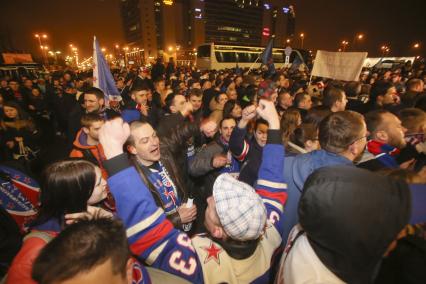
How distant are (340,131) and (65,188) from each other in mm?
2589

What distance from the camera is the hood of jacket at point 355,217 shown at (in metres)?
1.09

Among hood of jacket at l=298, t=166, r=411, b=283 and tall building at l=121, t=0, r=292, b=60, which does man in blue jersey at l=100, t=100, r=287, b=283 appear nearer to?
hood of jacket at l=298, t=166, r=411, b=283

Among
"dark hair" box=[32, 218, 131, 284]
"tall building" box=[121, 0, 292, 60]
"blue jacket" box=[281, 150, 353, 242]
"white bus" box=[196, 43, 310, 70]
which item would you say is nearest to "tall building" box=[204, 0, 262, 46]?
"tall building" box=[121, 0, 292, 60]

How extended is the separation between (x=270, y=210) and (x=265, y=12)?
155 meters

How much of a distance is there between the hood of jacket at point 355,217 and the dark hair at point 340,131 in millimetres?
1211

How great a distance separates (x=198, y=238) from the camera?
163 cm

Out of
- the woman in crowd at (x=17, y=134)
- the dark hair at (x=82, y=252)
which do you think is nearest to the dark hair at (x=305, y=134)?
the dark hair at (x=82, y=252)

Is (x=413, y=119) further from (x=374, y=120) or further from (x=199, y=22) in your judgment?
(x=199, y=22)

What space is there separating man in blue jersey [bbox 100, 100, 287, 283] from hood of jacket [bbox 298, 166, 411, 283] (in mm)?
390

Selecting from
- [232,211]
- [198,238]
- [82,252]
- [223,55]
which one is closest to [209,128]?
[198,238]

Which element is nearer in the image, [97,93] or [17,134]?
[97,93]

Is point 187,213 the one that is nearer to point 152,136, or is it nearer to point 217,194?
point 152,136

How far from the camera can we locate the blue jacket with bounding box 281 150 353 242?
2.32m

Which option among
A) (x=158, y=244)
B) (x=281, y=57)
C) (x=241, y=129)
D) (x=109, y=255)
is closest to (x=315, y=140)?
(x=241, y=129)
